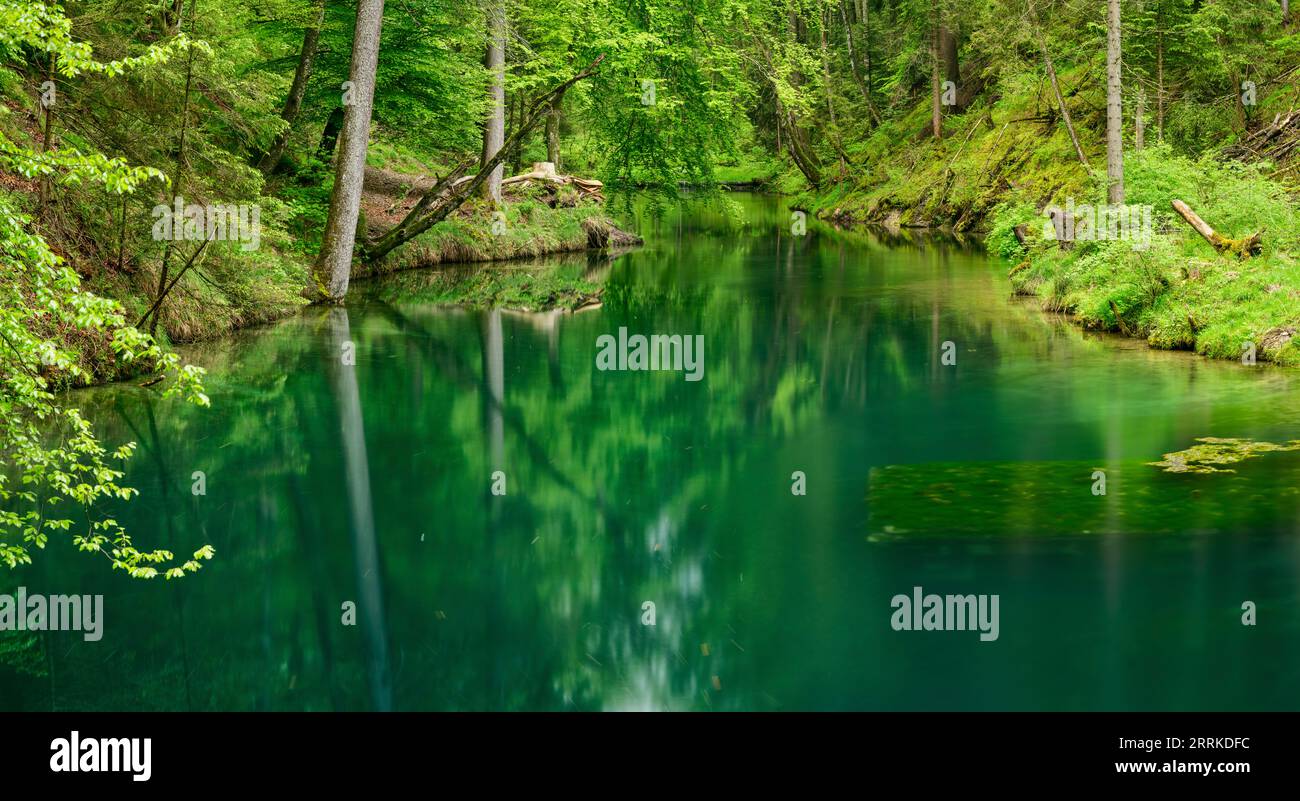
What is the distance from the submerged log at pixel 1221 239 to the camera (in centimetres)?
1653

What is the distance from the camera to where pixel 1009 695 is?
6.38 meters

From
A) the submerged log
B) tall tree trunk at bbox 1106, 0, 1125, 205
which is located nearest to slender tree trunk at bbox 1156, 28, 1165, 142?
tall tree trunk at bbox 1106, 0, 1125, 205

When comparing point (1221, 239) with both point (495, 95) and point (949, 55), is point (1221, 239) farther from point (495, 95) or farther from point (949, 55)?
point (949, 55)

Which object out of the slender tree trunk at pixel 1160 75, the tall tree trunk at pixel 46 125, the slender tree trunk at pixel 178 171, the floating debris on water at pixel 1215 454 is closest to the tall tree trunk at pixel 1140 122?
the slender tree trunk at pixel 1160 75

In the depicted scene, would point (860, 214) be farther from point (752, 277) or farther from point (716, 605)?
point (716, 605)

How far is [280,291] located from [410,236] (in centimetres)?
587

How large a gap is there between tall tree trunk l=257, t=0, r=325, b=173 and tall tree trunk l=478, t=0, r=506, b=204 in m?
3.79

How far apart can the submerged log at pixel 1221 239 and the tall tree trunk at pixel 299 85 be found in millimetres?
14692

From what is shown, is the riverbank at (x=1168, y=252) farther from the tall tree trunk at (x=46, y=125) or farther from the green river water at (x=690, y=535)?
the tall tree trunk at (x=46, y=125)

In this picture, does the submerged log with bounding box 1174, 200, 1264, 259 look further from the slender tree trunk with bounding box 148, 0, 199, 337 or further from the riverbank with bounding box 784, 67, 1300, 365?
the slender tree trunk with bounding box 148, 0, 199, 337

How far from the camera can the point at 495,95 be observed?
27.1 meters

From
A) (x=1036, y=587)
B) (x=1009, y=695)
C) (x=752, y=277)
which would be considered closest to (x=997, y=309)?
(x=752, y=277)

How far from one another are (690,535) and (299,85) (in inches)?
598

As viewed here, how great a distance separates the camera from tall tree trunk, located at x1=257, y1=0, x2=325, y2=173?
21.0 m
